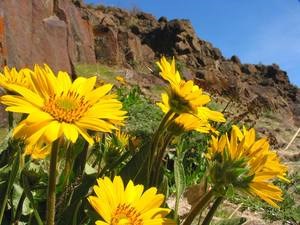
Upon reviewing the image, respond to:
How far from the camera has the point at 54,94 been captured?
1.20 m

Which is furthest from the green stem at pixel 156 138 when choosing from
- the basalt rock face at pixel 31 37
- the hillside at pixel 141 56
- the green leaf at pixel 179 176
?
the basalt rock face at pixel 31 37

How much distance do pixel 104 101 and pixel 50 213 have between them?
25 centimetres

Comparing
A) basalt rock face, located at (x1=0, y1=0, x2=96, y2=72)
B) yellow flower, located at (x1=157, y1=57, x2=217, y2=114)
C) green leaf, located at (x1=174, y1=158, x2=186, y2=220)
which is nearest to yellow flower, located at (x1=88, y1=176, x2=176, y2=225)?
yellow flower, located at (x1=157, y1=57, x2=217, y2=114)

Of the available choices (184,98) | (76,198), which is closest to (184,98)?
(184,98)

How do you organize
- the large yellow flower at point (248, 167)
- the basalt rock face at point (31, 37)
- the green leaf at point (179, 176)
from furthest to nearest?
the basalt rock face at point (31, 37) → the green leaf at point (179, 176) → the large yellow flower at point (248, 167)

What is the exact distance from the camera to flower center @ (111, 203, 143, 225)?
1.10m

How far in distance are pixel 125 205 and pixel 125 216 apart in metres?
0.04

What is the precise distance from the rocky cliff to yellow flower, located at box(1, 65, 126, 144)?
7.87 feet

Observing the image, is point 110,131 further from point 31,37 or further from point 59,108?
point 31,37

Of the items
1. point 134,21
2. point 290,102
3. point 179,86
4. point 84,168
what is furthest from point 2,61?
point 134,21

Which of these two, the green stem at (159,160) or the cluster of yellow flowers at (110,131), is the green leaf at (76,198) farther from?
the cluster of yellow flowers at (110,131)

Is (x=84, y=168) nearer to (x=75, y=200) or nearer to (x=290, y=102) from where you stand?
(x=75, y=200)

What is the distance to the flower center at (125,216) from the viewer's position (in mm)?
1097

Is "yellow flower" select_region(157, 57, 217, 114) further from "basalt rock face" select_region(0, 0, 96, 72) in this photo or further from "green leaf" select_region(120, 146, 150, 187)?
"basalt rock face" select_region(0, 0, 96, 72)
